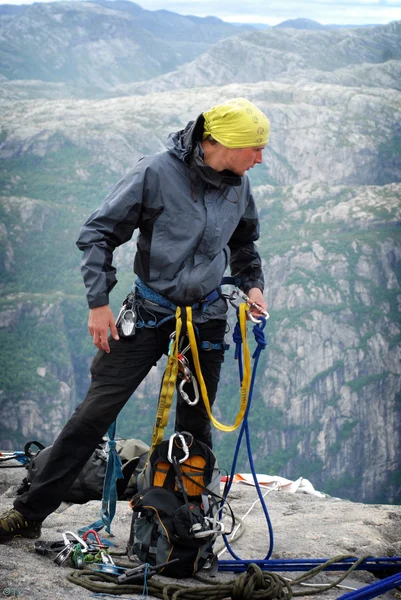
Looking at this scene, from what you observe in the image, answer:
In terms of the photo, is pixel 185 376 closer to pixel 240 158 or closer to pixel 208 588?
pixel 208 588

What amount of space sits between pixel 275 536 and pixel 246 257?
204 centimetres

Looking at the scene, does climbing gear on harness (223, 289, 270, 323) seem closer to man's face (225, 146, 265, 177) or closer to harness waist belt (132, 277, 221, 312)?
harness waist belt (132, 277, 221, 312)

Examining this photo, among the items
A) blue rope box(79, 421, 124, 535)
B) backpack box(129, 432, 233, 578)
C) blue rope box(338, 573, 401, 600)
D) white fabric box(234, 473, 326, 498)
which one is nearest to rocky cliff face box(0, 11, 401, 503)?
white fabric box(234, 473, 326, 498)

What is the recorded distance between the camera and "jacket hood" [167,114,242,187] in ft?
13.8

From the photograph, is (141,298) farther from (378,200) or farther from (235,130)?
(378,200)

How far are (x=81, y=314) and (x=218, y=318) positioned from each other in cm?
15423

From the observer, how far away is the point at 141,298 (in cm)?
434

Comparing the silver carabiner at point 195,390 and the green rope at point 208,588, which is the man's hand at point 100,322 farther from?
the green rope at point 208,588

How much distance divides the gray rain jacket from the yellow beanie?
126 mm

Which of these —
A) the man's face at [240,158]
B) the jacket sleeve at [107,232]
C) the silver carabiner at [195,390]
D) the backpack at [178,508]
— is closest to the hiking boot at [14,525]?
the backpack at [178,508]

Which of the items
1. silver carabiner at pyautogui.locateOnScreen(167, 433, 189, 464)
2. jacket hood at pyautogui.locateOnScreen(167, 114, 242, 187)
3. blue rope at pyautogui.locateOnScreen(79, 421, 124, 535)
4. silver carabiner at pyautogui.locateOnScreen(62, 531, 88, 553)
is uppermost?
jacket hood at pyautogui.locateOnScreen(167, 114, 242, 187)

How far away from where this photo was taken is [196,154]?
4.20 meters

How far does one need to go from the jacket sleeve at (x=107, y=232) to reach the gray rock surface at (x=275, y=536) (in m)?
1.45

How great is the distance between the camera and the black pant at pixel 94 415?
4.15 metres
